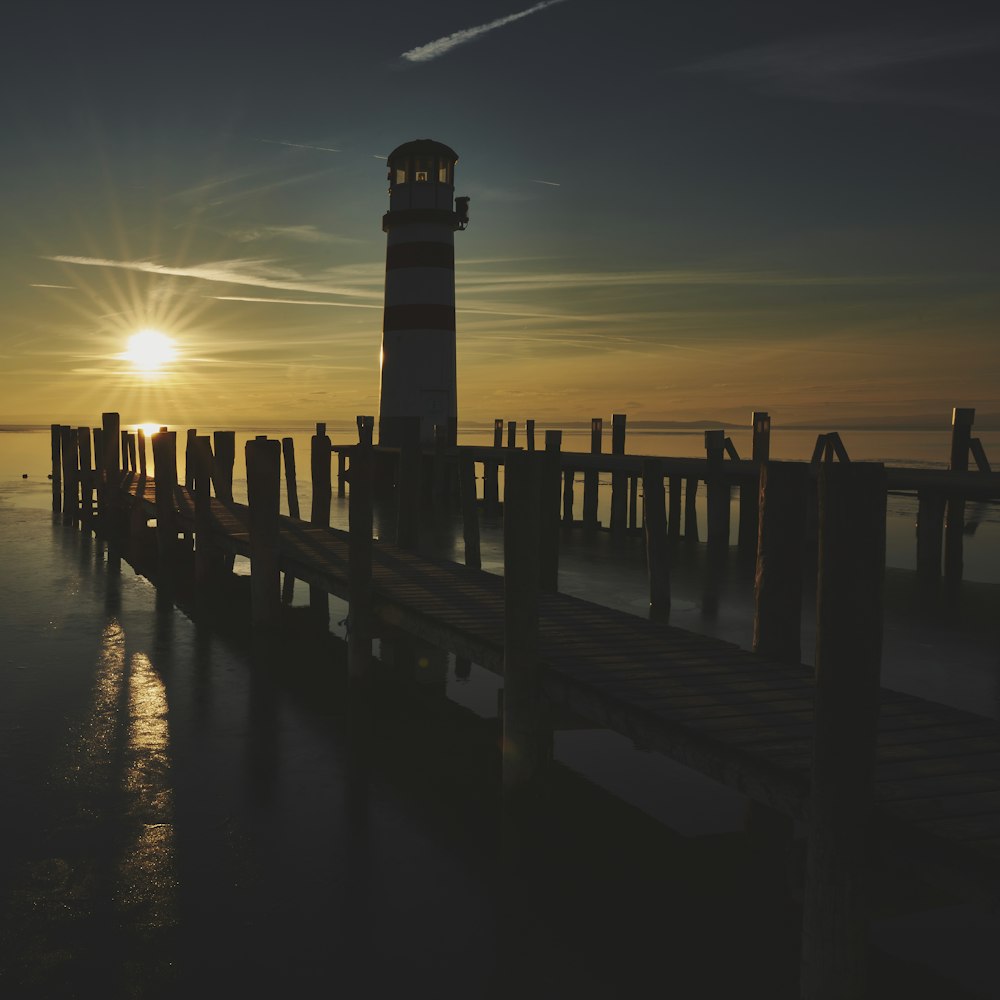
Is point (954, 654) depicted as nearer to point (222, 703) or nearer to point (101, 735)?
point (222, 703)

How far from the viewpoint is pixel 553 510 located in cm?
859

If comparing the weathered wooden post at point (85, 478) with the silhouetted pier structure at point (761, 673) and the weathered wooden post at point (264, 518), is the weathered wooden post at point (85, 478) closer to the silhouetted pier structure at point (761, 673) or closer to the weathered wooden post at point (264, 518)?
the silhouetted pier structure at point (761, 673)

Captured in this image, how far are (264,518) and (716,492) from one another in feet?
31.3

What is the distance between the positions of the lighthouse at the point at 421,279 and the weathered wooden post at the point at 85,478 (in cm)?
787

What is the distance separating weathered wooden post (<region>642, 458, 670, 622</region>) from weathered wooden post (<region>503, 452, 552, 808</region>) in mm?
5869

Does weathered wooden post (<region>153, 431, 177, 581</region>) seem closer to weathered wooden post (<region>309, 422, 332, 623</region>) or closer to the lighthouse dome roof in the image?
weathered wooden post (<region>309, 422, 332, 623</region>)

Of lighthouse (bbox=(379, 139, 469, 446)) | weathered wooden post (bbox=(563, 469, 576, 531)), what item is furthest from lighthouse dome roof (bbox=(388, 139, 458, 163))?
weathered wooden post (bbox=(563, 469, 576, 531))

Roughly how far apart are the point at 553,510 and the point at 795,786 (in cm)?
482

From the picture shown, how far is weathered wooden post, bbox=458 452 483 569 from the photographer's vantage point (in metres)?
11.8

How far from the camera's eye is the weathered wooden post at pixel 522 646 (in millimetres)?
5902

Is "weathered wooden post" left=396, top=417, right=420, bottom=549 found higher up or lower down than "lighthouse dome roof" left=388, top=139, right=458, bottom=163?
lower down

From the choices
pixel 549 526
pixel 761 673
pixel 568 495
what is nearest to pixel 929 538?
pixel 549 526

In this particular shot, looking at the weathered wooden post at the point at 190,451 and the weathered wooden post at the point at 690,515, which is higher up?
the weathered wooden post at the point at 190,451

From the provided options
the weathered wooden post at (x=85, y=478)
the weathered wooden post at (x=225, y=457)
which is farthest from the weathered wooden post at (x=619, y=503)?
the weathered wooden post at (x=85, y=478)
